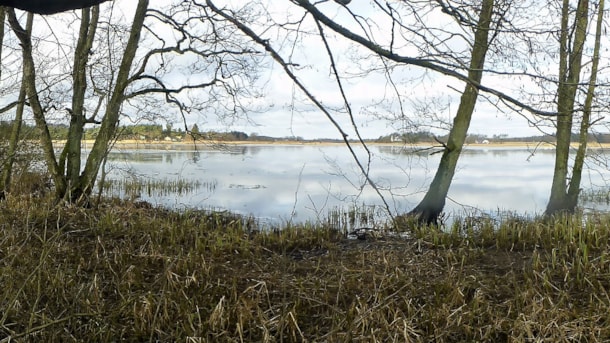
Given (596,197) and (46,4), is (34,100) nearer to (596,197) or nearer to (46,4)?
(46,4)

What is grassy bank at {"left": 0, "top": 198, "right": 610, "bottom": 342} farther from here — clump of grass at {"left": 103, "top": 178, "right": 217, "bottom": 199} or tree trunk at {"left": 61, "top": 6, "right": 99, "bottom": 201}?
clump of grass at {"left": 103, "top": 178, "right": 217, "bottom": 199}

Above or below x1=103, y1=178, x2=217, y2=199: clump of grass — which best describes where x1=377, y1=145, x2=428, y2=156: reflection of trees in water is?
above

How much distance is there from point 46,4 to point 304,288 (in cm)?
318

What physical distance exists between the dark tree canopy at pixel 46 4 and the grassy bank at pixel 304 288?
1320 millimetres

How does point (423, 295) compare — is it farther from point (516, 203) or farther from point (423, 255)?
point (516, 203)

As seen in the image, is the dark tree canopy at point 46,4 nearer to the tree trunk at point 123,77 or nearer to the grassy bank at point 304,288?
the grassy bank at point 304,288

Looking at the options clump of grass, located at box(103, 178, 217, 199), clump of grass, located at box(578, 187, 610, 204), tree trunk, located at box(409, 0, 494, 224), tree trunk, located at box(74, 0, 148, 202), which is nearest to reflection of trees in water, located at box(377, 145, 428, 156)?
tree trunk, located at box(409, 0, 494, 224)

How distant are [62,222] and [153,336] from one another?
4024 millimetres

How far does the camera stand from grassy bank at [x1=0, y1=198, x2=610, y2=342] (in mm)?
3418

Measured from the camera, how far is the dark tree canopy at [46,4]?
5.28ft

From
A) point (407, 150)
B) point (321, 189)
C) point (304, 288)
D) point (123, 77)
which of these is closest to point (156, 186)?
point (321, 189)

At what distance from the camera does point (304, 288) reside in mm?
4234

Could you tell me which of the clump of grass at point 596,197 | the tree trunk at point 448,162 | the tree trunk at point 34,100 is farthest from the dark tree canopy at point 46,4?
the clump of grass at point 596,197

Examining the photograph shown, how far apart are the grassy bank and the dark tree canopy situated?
52.0 inches
